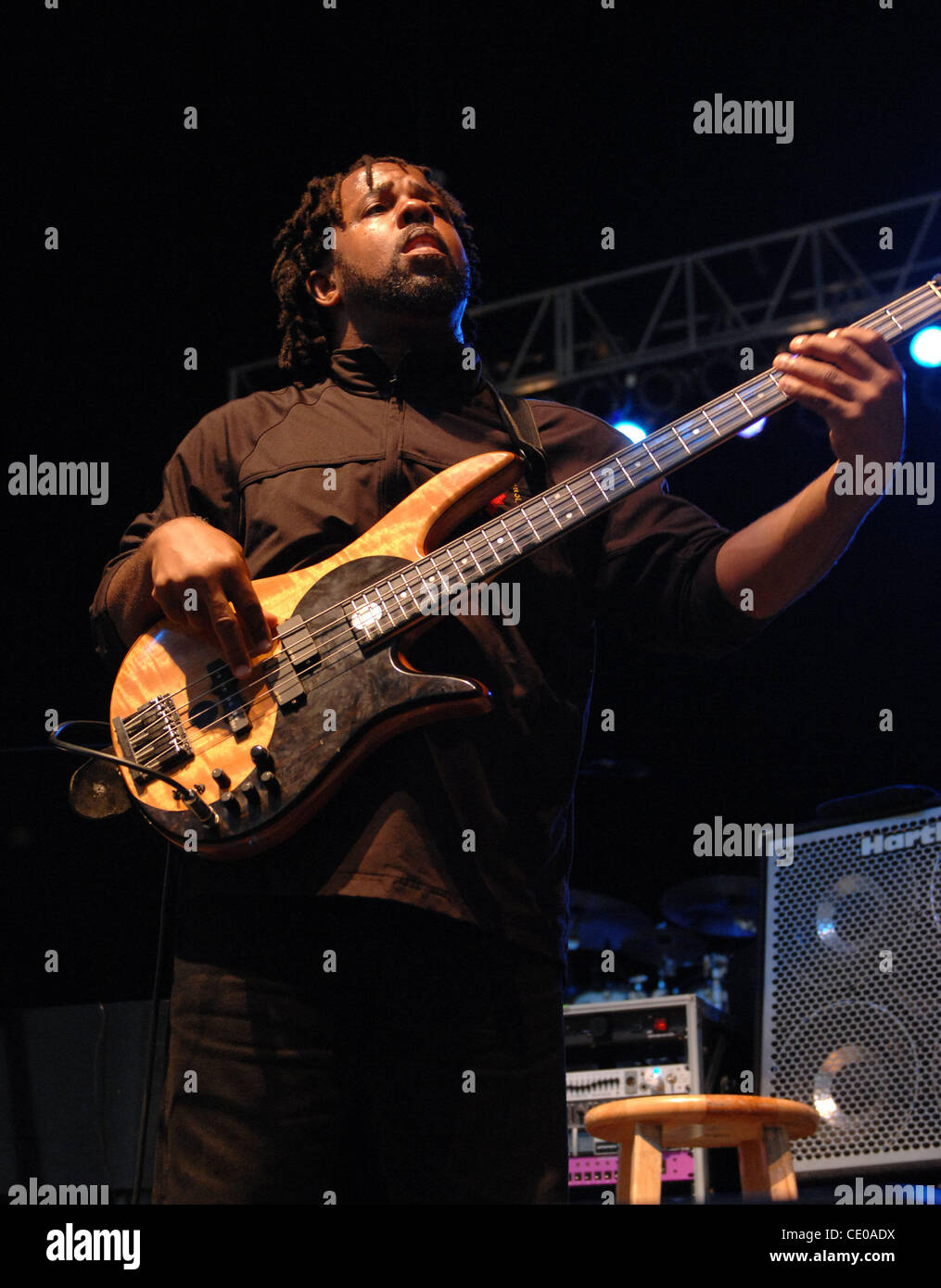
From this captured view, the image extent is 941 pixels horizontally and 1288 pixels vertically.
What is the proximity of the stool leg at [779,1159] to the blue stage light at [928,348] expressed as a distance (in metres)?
4.23

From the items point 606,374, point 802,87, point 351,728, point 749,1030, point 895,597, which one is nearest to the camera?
point 351,728

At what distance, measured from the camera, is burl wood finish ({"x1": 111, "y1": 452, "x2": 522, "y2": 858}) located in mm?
1855

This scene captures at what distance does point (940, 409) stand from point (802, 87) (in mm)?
1639

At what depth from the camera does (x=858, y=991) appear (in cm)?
328

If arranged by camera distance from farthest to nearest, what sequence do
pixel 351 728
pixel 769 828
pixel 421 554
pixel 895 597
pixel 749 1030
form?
pixel 895 597
pixel 749 1030
pixel 769 828
pixel 421 554
pixel 351 728

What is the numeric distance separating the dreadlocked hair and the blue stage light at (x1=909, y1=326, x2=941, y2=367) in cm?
370

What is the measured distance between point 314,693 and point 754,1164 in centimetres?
164

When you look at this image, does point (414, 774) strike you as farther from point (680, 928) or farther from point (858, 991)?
point (680, 928)

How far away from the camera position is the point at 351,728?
1890 mm

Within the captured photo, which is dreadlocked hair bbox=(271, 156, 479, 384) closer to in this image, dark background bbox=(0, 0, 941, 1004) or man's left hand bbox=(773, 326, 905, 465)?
man's left hand bbox=(773, 326, 905, 465)

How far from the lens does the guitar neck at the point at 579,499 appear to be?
2.04m

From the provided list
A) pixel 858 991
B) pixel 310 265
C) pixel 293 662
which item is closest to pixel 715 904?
pixel 858 991

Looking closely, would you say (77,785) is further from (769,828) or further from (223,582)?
(769,828)
